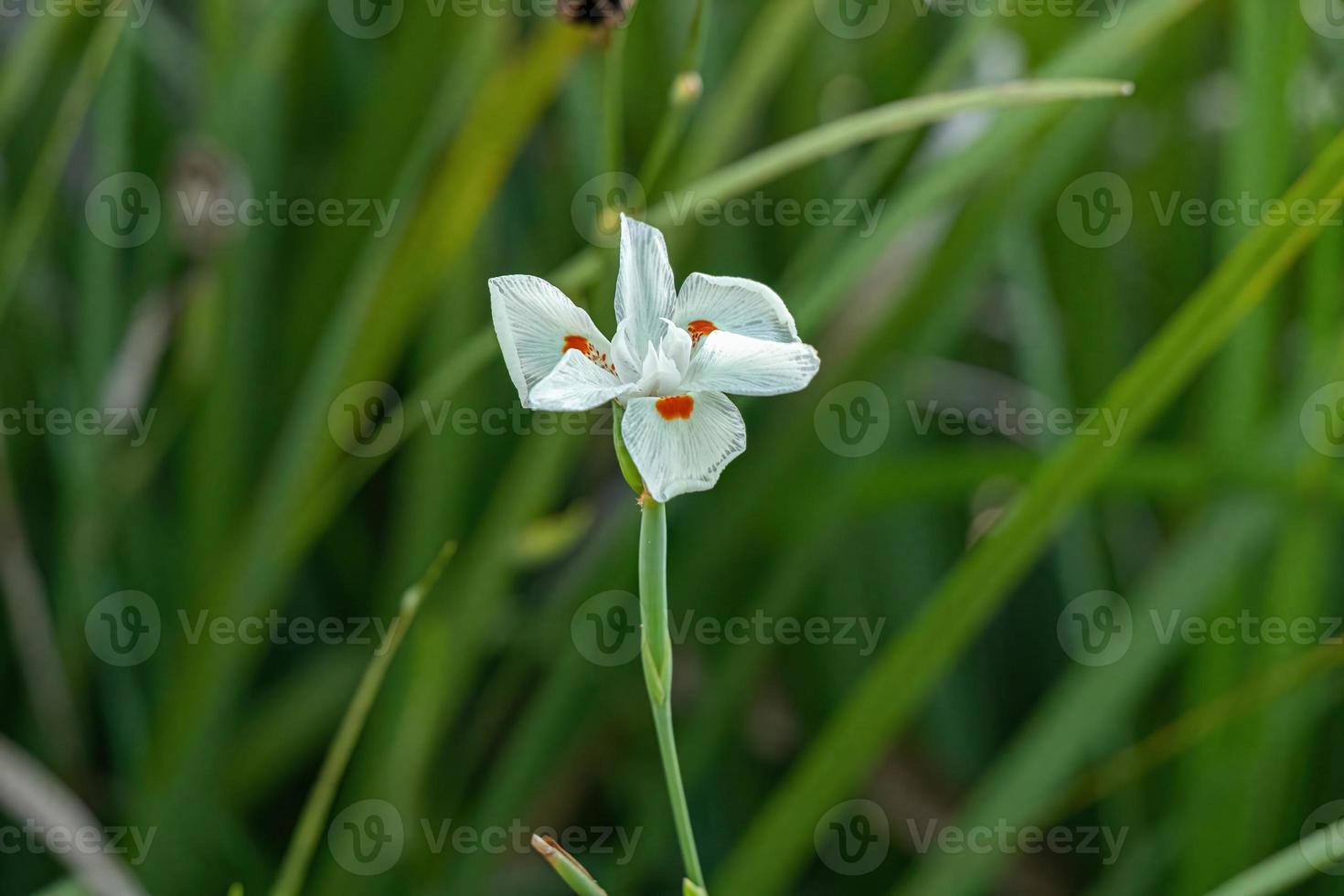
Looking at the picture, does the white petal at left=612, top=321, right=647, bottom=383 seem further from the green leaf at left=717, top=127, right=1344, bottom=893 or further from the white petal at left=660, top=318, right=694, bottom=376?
the green leaf at left=717, top=127, right=1344, bottom=893

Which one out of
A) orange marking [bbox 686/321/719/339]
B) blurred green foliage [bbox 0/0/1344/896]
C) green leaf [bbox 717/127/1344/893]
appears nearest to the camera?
orange marking [bbox 686/321/719/339]

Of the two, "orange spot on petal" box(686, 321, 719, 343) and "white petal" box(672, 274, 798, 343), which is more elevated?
"white petal" box(672, 274, 798, 343)

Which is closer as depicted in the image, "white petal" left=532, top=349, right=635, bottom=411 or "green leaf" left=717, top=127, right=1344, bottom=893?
"white petal" left=532, top=349, right=635, bottom=411

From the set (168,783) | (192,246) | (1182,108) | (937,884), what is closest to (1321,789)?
(937,884)

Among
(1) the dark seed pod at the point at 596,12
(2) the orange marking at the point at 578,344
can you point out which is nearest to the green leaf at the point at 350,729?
(2) the orange marking at the point at 578,344

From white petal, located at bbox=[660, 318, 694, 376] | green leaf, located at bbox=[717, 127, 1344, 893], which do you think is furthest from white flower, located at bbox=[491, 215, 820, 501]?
green leaf, located at bbox=[717, 127, 1344, 893]

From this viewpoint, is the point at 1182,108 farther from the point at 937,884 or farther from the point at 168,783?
the point at 168,783

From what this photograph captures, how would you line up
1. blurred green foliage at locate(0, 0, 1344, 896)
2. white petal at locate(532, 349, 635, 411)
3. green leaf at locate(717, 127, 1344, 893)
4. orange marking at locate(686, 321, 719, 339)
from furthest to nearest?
1. blurred green foliage at locate(0, 0, 1344, 896)
2. green leaf at locate(717, 127, 1344, 893)
3. orange marking at locate(686, 321, 719, 339)
4. white petal at locate(532, 349, 635, 411)
